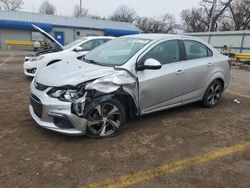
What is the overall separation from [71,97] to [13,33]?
3134 cm

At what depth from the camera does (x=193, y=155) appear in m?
3.62

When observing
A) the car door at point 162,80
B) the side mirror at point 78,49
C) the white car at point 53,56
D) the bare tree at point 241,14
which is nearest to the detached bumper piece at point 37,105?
the car door at point 162,80

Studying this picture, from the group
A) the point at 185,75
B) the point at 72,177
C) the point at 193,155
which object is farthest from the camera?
the point at 185,75

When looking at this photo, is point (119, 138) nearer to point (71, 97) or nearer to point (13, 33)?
point (71, 97)

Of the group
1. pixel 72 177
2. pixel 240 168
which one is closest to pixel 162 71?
pixel 240 168

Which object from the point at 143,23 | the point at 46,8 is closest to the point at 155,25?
the point at 143,23

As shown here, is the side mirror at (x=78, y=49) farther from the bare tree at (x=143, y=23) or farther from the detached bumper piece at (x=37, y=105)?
the bare tree at (x=143, y=23)

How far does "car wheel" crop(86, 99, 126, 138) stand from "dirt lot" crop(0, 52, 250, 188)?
0.42ft

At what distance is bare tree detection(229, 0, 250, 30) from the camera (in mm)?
42750

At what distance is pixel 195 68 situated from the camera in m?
5.15

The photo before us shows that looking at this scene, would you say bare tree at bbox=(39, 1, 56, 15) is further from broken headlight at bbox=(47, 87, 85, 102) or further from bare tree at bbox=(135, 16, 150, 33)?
broken headlight at bbox=(47, 87, 85, 102)

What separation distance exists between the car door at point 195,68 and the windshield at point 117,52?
1024mm

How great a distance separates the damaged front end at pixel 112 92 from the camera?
366 cm

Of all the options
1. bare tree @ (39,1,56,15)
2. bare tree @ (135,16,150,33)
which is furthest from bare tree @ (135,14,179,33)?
bare tree @ (39,1,56,15)
